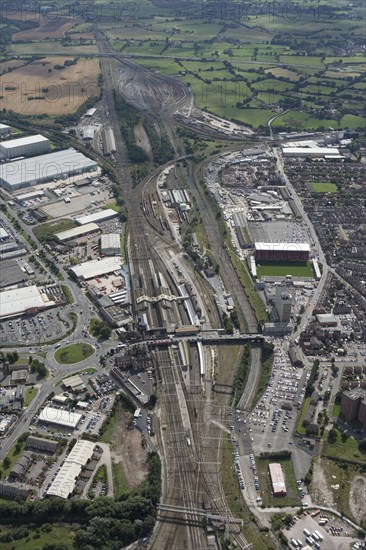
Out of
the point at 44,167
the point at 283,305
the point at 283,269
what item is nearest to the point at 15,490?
the point at 283,305

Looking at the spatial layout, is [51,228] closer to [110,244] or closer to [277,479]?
[110,244]

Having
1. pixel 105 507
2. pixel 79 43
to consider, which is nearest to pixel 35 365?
pixel 105 507

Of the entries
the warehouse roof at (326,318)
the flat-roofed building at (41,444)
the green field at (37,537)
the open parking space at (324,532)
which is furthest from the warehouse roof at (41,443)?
the warehouse roof at (326,318)

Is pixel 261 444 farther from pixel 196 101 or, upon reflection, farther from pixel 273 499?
Result: pixel 196 101

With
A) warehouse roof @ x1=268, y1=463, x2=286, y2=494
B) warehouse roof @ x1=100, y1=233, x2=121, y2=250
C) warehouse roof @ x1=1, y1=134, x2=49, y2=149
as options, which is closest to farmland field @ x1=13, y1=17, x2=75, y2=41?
warehouse roof @ x1=1, y1=134, x2=49, y2=149

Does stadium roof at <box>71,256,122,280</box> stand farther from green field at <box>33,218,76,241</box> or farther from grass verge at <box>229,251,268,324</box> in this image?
grass verge at <box>229,251,268,324</box>

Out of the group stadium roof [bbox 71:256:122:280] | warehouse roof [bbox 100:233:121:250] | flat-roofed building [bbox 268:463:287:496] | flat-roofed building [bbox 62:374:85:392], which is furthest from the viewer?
warehouse roof [bbox 100:233:121:250]
